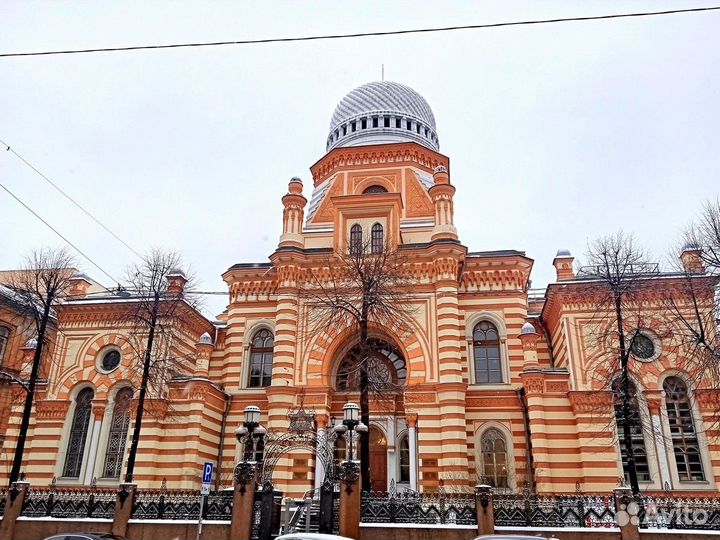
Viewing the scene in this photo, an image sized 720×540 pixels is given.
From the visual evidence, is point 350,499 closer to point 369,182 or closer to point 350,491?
point 350,491

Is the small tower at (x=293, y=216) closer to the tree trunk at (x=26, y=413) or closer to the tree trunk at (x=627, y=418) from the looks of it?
the tree trunk at (x=26, y=413)

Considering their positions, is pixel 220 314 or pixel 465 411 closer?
pixel 465 411

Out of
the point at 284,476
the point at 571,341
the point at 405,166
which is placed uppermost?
the point at 405,166

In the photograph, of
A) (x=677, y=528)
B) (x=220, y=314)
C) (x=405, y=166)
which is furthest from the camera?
(x=220, y=314)

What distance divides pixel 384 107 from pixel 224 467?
86.8 ft

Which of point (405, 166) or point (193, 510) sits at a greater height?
point (405, 166)

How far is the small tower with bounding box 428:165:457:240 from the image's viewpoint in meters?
29.7

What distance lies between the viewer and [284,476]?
25750 millimetres

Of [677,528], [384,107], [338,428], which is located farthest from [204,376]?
[384,107]

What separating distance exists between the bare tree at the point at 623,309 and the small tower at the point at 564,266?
146cm

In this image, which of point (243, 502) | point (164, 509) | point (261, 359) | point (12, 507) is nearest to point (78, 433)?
point (12, 507)

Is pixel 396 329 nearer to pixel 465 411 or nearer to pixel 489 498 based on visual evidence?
pixel 465 411

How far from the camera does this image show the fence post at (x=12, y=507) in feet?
65.5

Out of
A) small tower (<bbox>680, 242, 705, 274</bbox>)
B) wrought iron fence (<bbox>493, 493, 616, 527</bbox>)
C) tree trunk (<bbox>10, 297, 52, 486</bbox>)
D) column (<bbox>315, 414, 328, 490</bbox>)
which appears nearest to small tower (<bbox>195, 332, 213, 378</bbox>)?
column (<bbox>315, 414, 328, 490</bbox>)
